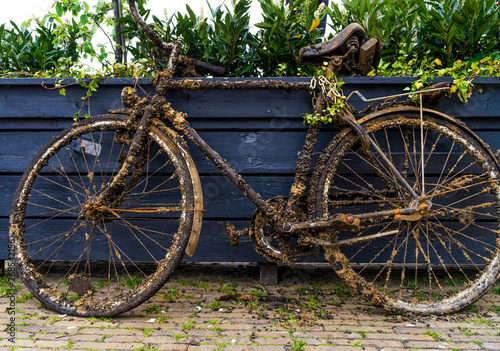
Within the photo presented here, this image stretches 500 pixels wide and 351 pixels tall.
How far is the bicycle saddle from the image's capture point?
84.5 inches

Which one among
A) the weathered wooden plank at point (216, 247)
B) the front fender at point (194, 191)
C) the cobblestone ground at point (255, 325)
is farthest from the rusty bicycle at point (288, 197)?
the weathered wooden plank at point (216, 247)

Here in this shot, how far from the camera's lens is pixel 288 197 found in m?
2.17

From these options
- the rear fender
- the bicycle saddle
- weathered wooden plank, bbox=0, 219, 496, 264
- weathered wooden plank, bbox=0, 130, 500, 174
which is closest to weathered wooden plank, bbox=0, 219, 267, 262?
weathered wooden plank, bbox=0, 219, 496, 264

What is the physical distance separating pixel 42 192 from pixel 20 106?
629mm

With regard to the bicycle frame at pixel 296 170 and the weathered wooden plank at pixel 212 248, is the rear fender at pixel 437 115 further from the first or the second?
the weathered wooden plank at pixel 212 248

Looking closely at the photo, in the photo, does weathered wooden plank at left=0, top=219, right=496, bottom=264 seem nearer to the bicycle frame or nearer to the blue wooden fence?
the blue wooden fence

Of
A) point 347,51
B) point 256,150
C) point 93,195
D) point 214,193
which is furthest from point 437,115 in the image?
point 93,195

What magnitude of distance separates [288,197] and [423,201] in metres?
0.76

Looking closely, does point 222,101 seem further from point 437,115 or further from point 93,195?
point 437,115

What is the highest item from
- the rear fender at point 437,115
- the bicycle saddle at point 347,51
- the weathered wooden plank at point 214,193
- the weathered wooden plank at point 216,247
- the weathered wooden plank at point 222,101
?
the bicycle saddle at point 347,51

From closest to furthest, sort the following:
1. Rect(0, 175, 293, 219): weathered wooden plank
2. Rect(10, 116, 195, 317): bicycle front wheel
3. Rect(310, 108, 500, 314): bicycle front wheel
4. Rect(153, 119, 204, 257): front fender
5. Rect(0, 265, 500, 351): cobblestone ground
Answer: Rect(0, 265, 500, 351): cobblestone ground < Rect(153, 119, 204, 257): front fender < Rect(310, 108, 500, 314): bicycle front wheel < Rect(10, 116, 195, 317): bicycle front wheel < Rect(0, 175, 293, 219): weathered wooden plank

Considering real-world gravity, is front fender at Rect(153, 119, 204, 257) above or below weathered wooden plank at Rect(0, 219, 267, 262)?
above

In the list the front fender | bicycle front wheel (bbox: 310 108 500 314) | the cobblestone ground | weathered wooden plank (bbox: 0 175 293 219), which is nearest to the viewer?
the cobblestone ground

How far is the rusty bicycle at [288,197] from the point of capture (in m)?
2.05
